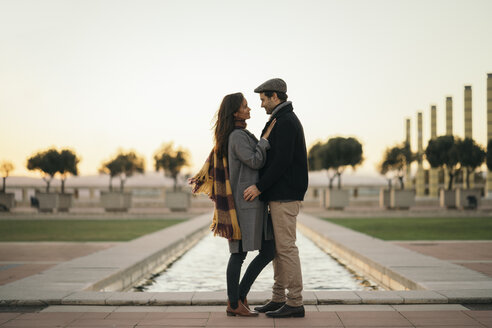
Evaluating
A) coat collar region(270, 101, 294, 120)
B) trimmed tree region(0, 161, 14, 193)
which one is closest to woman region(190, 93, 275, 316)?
coat collar region(270, 101, 294, 120)

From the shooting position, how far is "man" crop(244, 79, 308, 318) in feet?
15.9

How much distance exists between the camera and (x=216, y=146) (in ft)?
16.8

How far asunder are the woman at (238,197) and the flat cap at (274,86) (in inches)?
7.6

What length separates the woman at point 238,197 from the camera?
193 inches

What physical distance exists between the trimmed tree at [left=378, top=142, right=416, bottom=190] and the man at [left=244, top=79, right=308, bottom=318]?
37706 mm

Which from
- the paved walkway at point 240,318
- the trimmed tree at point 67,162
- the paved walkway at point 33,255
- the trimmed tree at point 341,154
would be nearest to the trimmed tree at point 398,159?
the trimmed tree at point 341,154

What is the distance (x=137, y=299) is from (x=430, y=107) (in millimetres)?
49105

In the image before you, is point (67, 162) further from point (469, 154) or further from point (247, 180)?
point (247, 180)

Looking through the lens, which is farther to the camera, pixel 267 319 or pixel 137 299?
pixel 137 299

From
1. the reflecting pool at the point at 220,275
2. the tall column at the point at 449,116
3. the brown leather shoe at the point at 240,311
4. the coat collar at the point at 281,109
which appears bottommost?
the reflecting pool at the point at 220,275

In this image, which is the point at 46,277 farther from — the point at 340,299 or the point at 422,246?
the point at 422,246

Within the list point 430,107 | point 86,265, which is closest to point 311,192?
point 430,107

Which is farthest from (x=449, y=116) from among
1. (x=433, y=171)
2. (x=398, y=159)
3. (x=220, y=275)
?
(x=220, y=275)

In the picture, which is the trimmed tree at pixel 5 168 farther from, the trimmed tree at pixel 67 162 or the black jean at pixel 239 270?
the black jean at pixel 239 270
